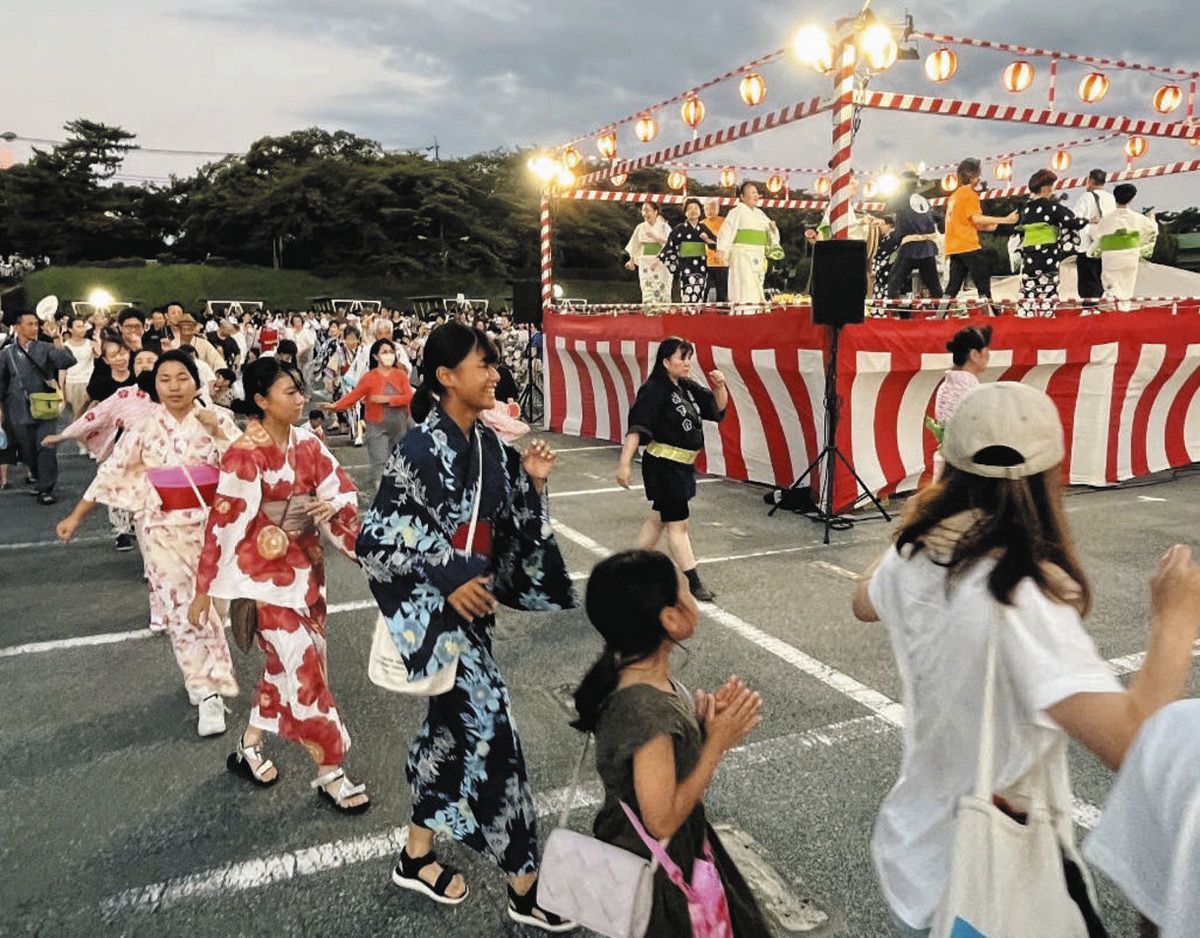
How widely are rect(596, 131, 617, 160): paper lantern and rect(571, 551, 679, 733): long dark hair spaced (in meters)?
11.6

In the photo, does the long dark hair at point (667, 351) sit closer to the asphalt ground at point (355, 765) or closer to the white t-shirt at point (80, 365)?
the asphalt ground at point (355, 765)

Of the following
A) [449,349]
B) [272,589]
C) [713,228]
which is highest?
[713,228]

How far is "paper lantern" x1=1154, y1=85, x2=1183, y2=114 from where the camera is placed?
37.8 ft

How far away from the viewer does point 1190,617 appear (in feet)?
4.19

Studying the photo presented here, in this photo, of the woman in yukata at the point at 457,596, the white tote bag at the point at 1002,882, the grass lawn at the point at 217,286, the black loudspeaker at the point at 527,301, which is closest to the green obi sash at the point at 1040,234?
the black loudspeaker at the point at 527,301

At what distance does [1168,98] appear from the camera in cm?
1167

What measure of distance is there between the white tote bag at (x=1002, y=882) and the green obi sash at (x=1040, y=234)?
916cm

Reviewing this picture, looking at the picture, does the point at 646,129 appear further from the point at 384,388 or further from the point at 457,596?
the point at 457,596

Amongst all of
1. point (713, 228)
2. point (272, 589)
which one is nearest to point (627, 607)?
point (272, 589)

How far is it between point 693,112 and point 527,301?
5.22m

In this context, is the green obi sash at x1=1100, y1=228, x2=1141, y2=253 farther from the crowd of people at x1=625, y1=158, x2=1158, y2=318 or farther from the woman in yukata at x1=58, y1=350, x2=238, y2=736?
the woman in yukata at x1=58, y1=350, x2=238, y2=736

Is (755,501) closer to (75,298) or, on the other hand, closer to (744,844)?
(744,844)

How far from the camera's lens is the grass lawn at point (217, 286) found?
145 feet

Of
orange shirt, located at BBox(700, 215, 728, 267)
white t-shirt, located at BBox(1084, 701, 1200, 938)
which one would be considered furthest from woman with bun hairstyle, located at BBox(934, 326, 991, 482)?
orange shirt, located at BBox(700, 215, 728, 267)
